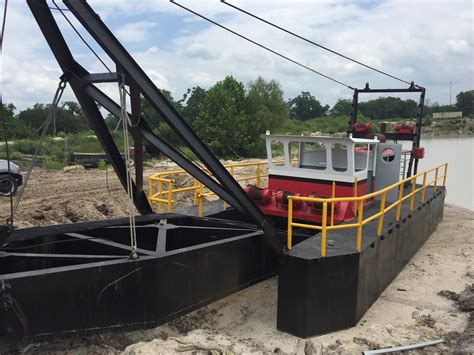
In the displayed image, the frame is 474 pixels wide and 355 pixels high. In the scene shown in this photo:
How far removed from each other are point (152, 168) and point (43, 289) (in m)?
21.2

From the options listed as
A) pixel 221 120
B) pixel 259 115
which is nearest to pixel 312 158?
pixel 221 120

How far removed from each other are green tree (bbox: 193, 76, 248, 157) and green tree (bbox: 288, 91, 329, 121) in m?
73.5

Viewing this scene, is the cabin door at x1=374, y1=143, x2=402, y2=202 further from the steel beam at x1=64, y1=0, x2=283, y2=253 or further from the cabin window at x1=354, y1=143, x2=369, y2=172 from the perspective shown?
the steel beam at x1=64, y1=0, x2=283, y2=253

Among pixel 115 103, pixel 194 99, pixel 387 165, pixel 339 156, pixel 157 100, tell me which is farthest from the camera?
pixel 194 99

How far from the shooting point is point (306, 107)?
116 m

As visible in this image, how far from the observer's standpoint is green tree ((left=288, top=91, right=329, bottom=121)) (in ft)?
380

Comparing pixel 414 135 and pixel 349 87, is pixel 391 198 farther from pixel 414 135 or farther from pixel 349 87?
pixel 349 87

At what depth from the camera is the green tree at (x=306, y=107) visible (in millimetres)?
115750

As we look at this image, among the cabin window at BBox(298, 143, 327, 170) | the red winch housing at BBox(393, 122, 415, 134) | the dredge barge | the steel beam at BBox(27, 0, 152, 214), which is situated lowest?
the dredge barge

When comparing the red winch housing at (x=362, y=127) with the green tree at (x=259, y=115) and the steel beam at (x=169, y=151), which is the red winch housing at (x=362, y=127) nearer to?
the steel beam at (x=169, y=151)

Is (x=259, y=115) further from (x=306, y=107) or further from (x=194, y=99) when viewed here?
(x=306, y=107)

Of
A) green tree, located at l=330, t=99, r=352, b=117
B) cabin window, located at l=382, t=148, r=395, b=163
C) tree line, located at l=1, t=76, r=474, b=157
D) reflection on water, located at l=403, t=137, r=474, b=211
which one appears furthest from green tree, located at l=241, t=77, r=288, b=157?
green tree, located at l=330, t=99, r=352, b=117

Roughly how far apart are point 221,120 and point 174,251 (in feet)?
118

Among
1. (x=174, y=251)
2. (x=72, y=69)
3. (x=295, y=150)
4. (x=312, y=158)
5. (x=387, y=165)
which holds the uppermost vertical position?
(x=72, y=69)
